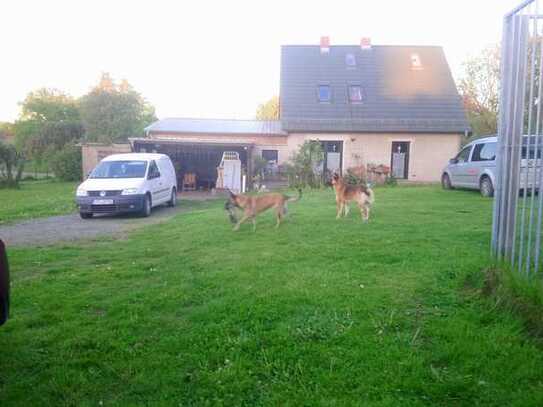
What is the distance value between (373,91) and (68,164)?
19.2 m

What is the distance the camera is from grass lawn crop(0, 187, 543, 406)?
2932mm

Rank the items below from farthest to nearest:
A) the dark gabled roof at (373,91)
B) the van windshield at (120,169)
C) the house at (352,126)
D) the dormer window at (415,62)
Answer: the dormer window at (415,62) → the dark gabled roof at (373,91) → the house at (352,126) → the van windshield at (120,169)

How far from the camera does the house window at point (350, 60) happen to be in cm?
2731

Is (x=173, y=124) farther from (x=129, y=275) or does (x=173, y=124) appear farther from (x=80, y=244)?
(x=129, y=275)

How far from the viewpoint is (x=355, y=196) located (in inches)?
373

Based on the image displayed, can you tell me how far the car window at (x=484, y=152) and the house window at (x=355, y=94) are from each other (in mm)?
11281

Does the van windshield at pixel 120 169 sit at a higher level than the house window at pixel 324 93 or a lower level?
lower

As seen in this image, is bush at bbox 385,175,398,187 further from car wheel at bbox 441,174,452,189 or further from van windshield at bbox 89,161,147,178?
van windshield at bbox 89,161,147,178

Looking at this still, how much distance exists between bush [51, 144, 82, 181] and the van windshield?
1520 cm

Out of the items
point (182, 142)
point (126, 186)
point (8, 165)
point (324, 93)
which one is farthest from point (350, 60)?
point (8, 165)

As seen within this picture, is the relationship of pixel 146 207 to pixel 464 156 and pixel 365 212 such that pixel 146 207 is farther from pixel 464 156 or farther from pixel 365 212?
pixel 464 156

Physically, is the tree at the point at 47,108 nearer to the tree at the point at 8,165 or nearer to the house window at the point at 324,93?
the tree at the point at 8,165

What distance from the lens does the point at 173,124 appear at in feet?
86.0

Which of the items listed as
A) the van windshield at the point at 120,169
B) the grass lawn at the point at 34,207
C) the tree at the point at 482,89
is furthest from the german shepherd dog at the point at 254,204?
the tree at the point at 482,89
